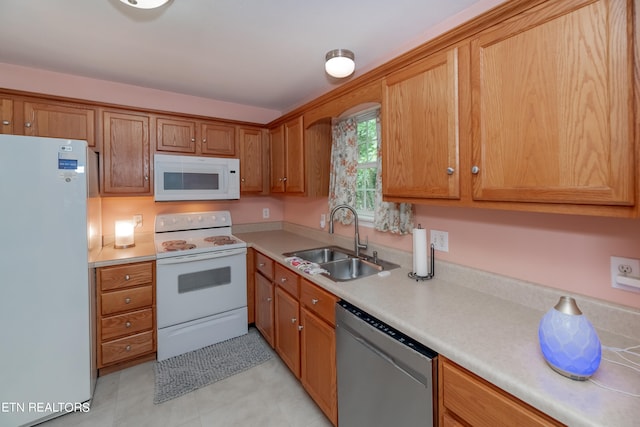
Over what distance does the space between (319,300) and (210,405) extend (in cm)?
105

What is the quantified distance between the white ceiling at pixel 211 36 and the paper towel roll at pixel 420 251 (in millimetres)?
1225

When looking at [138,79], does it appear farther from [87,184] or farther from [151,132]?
[87,184]

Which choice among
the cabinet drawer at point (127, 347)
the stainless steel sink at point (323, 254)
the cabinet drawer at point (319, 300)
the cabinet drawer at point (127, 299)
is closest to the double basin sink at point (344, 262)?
the stainless steel sink at point (323, 254)

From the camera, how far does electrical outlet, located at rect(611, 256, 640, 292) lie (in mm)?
970

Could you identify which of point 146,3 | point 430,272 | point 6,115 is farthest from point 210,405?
point 6,115

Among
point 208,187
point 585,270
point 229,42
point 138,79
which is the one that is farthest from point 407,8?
point 138,79

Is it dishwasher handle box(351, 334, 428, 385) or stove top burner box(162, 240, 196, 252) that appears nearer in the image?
dishwasher handle box(351, 334, 428, 385)

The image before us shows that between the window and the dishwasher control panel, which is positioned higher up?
the window

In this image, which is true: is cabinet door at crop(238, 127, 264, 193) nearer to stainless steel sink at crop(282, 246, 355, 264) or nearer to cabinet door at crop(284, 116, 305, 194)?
cabinet door at crop(284, 116, 305, 194)

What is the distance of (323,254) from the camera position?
7.78 ft

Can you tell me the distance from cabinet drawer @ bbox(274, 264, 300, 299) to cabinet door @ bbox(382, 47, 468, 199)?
85cm

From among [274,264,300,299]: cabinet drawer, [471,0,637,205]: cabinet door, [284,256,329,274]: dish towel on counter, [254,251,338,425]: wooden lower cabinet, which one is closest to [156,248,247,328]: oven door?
[254,251,338,425]: wooden lower cabinet

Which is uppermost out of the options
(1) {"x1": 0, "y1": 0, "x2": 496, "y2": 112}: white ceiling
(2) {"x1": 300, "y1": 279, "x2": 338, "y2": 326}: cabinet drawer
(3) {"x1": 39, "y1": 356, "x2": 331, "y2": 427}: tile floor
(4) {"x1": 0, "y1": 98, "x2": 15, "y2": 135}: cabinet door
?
(1) {"x1": 0, "y1": 0, "x2": 496, "y2": 112}: white ceiling

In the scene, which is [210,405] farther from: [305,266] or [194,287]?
[305,266]
